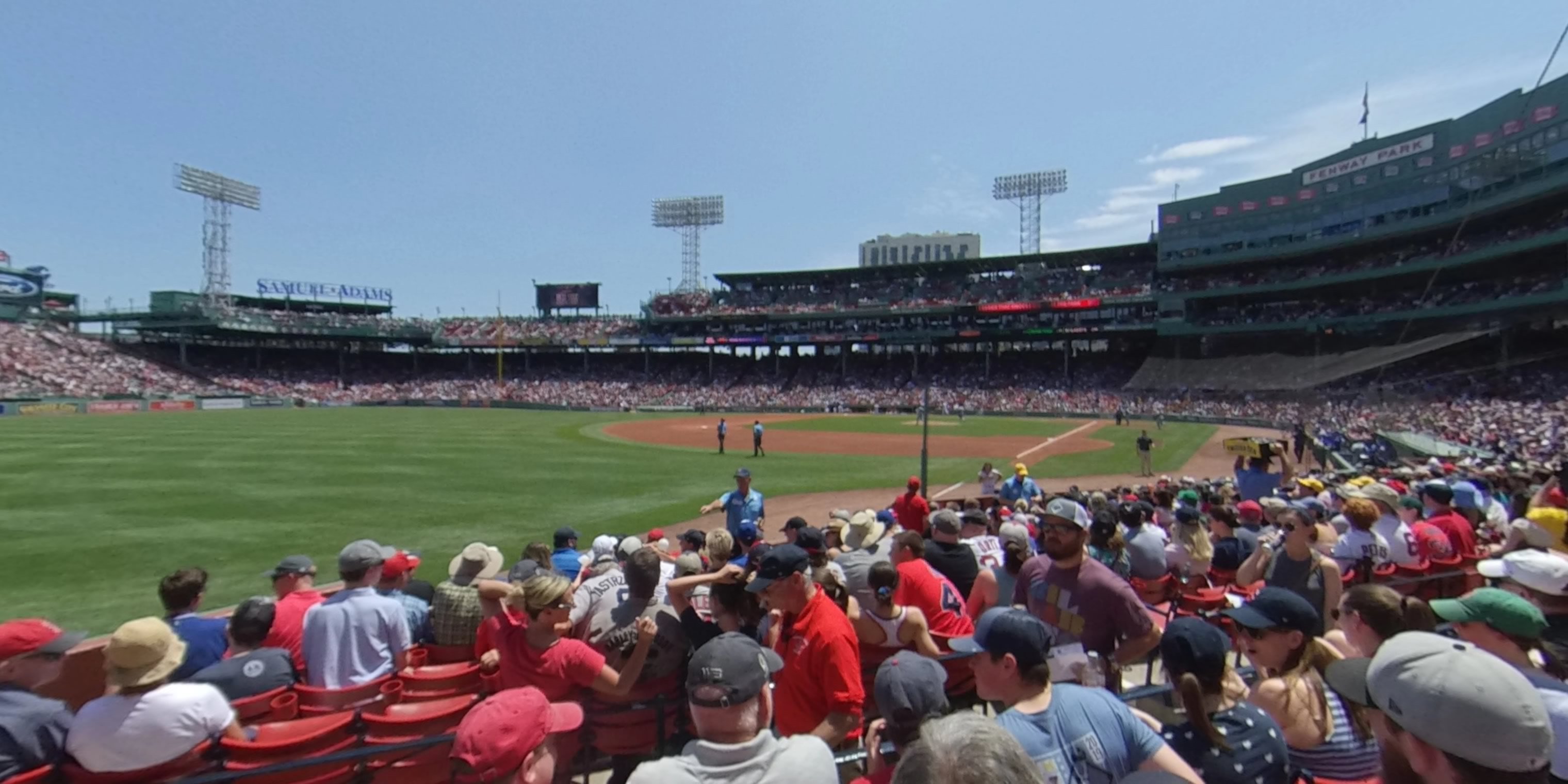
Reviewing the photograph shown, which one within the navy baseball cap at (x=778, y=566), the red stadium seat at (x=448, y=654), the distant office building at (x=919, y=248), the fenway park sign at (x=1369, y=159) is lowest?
the red stadium seat at (x=448, y=654)

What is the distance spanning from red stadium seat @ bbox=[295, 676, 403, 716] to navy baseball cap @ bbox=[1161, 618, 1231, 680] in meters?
4.62

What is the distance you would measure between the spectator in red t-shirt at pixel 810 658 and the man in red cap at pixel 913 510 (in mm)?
7260

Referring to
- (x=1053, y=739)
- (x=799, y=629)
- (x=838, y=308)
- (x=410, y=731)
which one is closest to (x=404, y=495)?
(x=410, y=731)

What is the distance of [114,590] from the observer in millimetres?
10758

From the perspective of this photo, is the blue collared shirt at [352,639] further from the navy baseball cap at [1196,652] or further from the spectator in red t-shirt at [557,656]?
the navy baseball cap at [1196,652]

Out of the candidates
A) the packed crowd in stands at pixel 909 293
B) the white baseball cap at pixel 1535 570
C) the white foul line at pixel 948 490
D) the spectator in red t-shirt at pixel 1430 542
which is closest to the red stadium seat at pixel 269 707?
the white baseball cap at pixel 1535 570

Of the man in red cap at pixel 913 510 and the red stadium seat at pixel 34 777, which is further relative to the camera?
the man in red cap at pixel 913 510

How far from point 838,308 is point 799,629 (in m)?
74.5

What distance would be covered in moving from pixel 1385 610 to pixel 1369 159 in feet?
216

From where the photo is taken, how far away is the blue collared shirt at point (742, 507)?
11781 mm

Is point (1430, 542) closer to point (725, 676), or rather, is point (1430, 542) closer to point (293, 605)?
→ point (725, 676)

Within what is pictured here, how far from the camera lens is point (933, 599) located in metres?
5.09

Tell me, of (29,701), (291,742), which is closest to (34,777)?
(29,701)

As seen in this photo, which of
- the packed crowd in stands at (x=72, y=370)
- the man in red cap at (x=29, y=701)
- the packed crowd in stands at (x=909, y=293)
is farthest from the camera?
the packed crowd in stands at (x=909, y=293)
